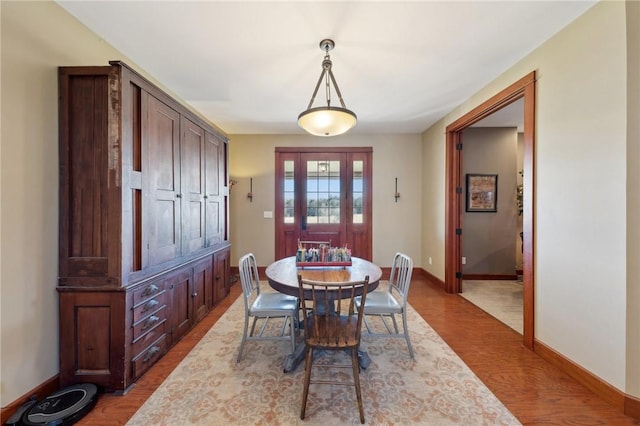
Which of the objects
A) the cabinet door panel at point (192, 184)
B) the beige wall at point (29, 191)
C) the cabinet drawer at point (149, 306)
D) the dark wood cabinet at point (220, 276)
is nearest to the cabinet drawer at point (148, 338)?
the cabinet drawer at point (149, 306)

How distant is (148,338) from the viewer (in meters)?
2.05

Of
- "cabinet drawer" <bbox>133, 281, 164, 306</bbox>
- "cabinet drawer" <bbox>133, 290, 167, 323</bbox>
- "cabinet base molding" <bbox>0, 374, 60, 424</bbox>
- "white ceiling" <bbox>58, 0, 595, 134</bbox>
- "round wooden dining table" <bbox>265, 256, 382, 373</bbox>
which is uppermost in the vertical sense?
"white ceiling" <bbox>58, 0, 595, 134</bbox>

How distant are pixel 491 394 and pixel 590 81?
7.60ft

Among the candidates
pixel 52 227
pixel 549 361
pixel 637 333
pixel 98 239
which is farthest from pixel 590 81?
pixel 52 227

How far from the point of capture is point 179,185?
250 centimetres

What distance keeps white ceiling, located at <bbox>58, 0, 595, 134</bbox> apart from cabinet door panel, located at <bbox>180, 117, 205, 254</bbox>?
0.64 m

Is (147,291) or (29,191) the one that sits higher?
(29,191)

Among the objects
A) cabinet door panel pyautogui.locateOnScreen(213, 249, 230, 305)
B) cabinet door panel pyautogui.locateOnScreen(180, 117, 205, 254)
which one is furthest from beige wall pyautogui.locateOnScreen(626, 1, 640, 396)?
cabinet door panel pyautogui.locateOnScreen(213, 249, 230, 305)

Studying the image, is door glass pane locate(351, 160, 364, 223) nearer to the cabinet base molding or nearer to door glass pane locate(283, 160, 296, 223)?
door glass pane locate(283, 160, 296, 223)

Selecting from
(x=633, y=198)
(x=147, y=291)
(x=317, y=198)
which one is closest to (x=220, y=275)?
(x=147, y=291)

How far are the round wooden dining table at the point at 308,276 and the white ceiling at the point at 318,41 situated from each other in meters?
1.93

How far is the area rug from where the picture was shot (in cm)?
157

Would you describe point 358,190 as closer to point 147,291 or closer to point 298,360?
point 298,360

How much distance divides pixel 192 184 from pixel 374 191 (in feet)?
10.5
